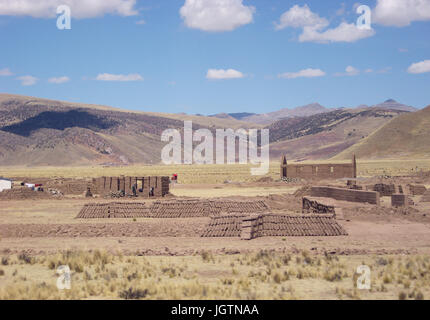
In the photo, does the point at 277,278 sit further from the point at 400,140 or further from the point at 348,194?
the point at 400,140

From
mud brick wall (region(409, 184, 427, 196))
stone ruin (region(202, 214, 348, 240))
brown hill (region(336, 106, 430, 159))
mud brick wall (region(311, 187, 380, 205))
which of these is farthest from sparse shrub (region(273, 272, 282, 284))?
brown hill (region(336, 106, 430, 159))

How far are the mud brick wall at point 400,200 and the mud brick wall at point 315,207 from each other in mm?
4239

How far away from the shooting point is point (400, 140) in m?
107

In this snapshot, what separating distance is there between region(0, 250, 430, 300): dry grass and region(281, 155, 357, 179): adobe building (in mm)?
33025

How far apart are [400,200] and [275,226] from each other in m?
9.87

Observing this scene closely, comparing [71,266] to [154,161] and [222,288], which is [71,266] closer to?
[222,288]

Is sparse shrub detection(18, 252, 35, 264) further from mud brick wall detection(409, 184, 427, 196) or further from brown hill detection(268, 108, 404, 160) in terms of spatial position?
brown hill detection(268, 108, 404, 160)

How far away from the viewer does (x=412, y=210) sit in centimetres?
2339

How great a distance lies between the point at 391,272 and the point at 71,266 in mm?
6709

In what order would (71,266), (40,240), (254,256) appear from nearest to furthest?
(71,266)
(254,256)
(40,240)

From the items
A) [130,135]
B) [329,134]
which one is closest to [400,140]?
[329,134]

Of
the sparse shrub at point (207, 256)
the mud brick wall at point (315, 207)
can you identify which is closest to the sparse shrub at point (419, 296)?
the sparse shrub at point (207, 256)
